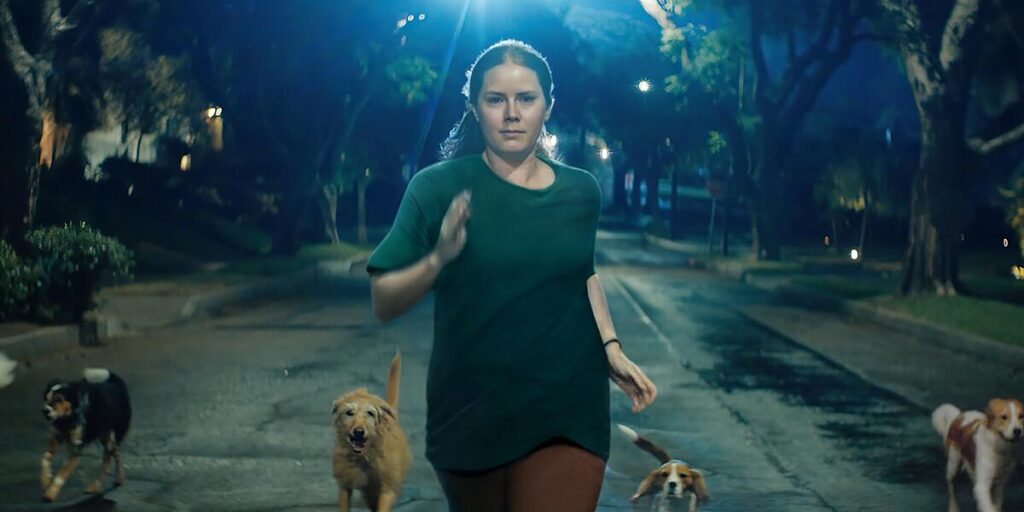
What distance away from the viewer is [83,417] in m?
7.04

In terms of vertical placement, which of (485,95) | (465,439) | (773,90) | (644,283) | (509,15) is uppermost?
(509,15)

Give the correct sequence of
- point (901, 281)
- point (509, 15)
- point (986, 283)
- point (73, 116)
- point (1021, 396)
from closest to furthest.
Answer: point (1021, 396) → point (901, 281) → point (986, 283) → point (73, 116) → point (509, 15)

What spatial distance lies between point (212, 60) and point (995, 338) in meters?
23.5

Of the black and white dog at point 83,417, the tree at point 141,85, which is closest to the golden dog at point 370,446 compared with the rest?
the black and white dog at point 83,417

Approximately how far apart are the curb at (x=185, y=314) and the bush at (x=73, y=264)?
0.38 metres

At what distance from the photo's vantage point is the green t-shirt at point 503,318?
3086 millimetres

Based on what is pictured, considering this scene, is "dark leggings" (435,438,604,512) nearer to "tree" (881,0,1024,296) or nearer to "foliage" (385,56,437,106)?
"tree" (881,0,1024,296)

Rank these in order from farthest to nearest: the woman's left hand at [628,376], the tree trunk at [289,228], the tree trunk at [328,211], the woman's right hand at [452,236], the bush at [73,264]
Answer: the tree trunk at [328,211], the tree trunk at [289,228], the bush at [73,264], the woman's left hand at [628,376], the woman's right hand at [452,236]

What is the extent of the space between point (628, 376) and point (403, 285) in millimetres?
A: 700

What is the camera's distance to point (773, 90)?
129 ft

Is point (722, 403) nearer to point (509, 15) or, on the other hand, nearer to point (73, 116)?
point (73, 116)

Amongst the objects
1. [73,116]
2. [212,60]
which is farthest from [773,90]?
[73,116]

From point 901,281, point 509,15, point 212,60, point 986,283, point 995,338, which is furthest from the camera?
point 509,15

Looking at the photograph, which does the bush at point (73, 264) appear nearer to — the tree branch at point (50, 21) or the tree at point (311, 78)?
the tree branch at point (50, 21)
